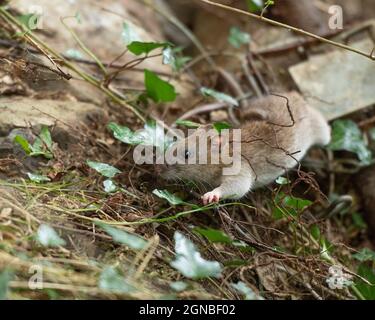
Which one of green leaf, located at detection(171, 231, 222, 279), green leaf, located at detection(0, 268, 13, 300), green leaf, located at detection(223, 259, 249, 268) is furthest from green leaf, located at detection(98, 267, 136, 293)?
green leaf, located at detection(223, 259, 249, 268)

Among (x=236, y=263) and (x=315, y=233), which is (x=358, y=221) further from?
(x=236, y=263)

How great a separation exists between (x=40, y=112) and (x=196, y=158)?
1.34 meters

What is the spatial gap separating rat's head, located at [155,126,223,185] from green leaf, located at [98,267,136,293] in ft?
5.11

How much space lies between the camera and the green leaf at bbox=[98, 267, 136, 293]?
252 centimetres

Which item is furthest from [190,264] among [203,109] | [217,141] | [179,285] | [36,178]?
[203,109]

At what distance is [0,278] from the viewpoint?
7.49 feet

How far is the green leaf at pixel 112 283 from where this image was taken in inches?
99.1

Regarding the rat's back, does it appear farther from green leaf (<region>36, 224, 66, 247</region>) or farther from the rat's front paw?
green leaf (<region>36, 224, 66, 247</region>)

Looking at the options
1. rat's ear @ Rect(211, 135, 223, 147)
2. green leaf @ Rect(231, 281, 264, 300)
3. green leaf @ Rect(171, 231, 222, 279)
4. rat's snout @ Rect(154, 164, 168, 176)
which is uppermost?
rat's ear @ Rect(211, 135, 223, 147)

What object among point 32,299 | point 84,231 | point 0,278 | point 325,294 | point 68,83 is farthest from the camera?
point 68,83

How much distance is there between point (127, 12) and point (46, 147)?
3.01 meters

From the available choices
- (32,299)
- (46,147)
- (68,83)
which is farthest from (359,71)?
(32,299)

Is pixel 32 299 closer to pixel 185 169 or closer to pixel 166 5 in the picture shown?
pixel 185 169

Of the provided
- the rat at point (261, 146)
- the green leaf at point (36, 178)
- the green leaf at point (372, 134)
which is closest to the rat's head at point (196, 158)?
the rat at point (261, 146)
